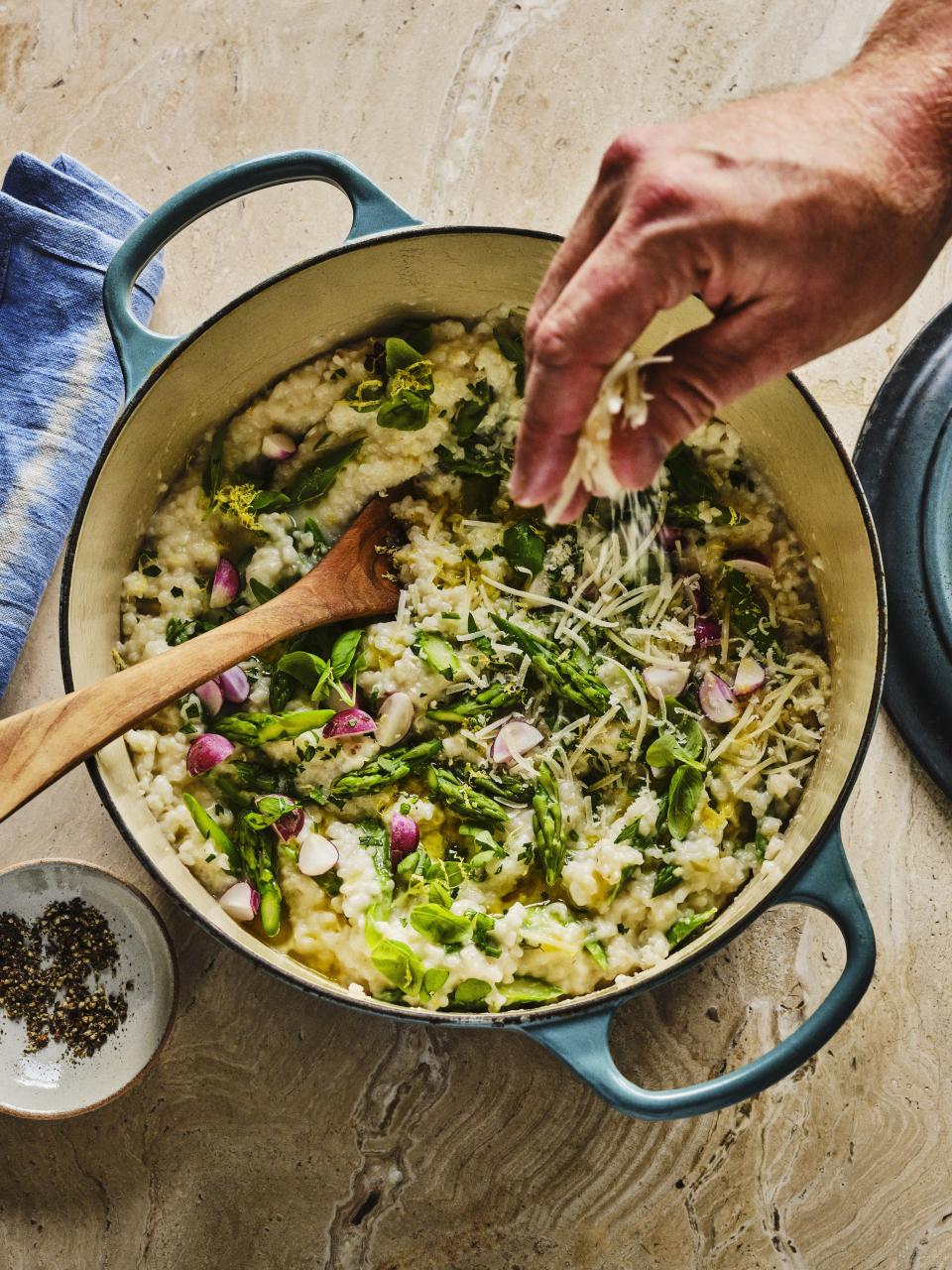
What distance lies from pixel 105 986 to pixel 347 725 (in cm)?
58

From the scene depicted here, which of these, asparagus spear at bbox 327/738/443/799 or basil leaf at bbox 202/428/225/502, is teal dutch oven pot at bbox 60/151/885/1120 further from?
asparagus spear at bbox 327/738/443/799

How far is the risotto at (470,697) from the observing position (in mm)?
1572

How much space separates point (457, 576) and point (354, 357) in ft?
1.30

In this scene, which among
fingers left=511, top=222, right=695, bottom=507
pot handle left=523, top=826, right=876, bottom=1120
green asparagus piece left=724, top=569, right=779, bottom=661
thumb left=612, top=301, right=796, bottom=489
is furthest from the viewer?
green asparagus piece left=724, top=569, right=779, bottom=661

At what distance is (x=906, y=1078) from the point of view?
1.77m

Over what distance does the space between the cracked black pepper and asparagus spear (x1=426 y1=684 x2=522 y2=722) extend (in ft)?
2.10

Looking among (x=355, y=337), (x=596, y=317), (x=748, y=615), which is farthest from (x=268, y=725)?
(x=596, y=317)

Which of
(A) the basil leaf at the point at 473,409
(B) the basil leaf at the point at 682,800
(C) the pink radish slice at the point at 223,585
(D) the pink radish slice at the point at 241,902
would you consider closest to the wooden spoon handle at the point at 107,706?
(C) the pink radish slice at the point at 223,585

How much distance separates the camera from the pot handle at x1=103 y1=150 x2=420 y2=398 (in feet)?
4.85

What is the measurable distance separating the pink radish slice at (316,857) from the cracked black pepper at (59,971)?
381 mm

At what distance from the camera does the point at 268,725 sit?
1617 mm

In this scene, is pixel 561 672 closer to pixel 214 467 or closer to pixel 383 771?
pixel 383 771

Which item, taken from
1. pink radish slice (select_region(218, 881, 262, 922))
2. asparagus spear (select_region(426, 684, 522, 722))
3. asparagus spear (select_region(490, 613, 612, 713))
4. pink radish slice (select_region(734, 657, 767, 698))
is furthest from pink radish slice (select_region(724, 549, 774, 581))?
pink radish slice (select_region(218, 881, 262, 922))

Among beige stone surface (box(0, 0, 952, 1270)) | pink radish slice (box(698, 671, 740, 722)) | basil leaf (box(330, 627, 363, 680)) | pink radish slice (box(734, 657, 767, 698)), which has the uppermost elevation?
pink radish slice (box(734, 657, 767, 698))
